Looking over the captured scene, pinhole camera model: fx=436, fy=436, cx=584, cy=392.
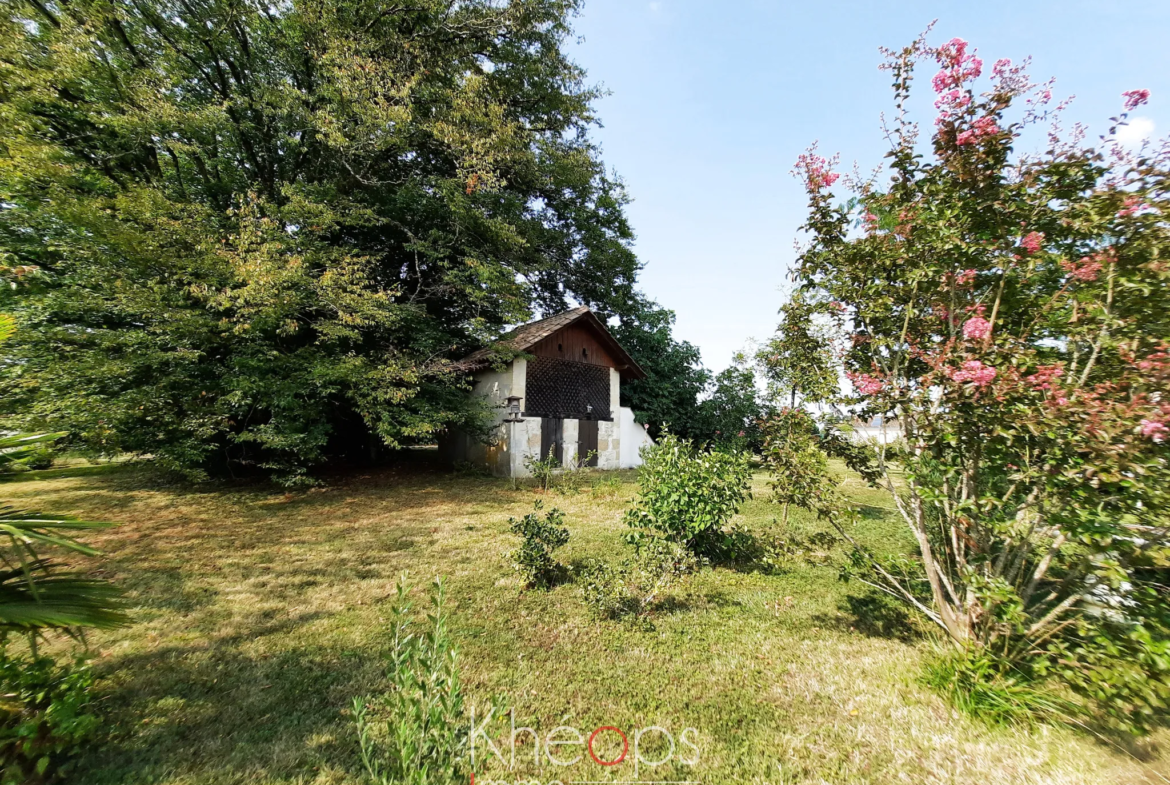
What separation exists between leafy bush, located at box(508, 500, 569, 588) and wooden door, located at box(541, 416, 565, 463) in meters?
9.39

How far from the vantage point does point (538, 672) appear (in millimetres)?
3387

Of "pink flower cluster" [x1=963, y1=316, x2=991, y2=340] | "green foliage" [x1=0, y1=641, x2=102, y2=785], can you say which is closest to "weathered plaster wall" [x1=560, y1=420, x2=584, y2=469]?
"green foliage" [x1=0, y1=641, x2=102, y2=785]

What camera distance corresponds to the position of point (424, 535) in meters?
7.43

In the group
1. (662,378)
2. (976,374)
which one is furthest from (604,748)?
(662,378)

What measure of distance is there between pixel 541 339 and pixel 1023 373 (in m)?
12.8

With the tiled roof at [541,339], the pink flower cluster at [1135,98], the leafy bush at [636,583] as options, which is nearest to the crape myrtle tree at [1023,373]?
the pink flower cluster at [1135,98]

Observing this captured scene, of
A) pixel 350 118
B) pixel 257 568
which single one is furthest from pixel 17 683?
pixel 350 118

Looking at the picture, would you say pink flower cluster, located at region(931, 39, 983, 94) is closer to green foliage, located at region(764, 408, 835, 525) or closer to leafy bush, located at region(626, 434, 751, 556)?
green foliage, located at region(764, 408, 835, 525)

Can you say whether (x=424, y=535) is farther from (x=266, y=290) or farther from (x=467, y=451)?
(x=467, y=451)

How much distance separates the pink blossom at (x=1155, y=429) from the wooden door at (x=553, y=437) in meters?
13.5

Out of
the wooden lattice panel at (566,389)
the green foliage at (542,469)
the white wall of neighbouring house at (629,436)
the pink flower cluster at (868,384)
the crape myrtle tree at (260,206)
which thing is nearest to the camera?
the pink flower cluster at (868,384)

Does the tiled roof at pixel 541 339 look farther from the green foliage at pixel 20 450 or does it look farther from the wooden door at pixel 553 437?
the green foliage at pixel 20 450

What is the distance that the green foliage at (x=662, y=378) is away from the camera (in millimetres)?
19016

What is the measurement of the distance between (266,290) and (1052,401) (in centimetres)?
1115
